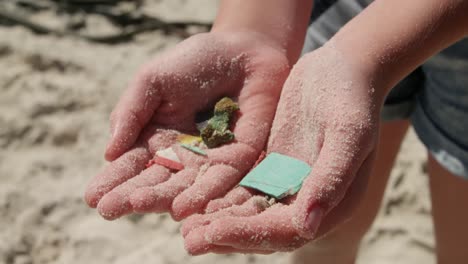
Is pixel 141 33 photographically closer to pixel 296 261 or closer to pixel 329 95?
pixel 296 261

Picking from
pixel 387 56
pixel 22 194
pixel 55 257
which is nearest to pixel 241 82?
pixel 387 56

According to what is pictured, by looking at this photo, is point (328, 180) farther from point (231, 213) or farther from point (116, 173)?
point (116, 173)

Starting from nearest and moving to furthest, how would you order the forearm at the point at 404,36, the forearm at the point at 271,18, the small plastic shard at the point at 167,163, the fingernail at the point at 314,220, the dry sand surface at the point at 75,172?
the fingernail at the point at 314,220, the forearm at the point at 404,36, the small plastic shard at the point at 167,163, the forearm at the point at 271,18, the dry sand surface at the point at 75,172

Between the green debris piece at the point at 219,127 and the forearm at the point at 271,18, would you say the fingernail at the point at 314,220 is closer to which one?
the green debris piece at the point at 219,127

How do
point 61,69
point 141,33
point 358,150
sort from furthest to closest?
point 141,33, point 61,69, point 358,150

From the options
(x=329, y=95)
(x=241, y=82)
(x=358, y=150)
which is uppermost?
(x=241, y=82)

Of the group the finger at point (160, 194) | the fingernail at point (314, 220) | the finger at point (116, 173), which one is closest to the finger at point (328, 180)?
the fingernail at point (314, 220)

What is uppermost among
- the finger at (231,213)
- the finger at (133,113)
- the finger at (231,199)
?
the finger at (133,113)
